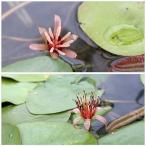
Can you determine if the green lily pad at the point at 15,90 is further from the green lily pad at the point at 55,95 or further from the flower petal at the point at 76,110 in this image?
the flower petal at the point at 76,110

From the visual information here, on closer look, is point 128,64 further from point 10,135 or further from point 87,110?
point 10,135

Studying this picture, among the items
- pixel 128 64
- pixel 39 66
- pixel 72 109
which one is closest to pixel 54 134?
pixel 72 109

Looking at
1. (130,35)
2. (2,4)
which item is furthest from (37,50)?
(130,35)

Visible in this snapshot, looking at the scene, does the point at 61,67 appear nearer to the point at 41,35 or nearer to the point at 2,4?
the point at 41,35

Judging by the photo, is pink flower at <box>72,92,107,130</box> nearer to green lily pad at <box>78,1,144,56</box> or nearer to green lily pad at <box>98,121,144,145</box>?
green lily pad at <box>98,121,144,145</box>

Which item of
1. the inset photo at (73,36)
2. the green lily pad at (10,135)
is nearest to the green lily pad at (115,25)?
the inset photo at (73,36)

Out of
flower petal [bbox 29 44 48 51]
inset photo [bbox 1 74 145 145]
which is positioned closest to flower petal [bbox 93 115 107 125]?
inset photo [bbox 1 74 145 145]
